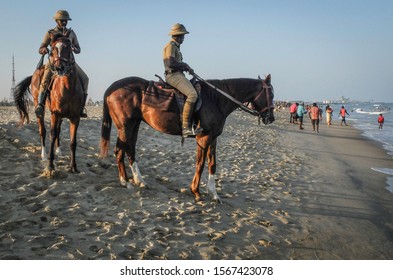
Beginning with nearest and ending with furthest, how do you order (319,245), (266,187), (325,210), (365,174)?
1. (319,245)
2. (325,210)
3. (266,187)
4. (365,174)

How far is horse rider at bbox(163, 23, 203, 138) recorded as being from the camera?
6625 millimetres

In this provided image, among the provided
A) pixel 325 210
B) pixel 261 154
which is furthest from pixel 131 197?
pixel 261 154

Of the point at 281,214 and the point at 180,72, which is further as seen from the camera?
the point at 180,72

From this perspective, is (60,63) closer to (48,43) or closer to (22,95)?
(48,43)

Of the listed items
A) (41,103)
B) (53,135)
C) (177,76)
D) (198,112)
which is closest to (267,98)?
(198,112)

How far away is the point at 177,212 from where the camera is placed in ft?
19.8

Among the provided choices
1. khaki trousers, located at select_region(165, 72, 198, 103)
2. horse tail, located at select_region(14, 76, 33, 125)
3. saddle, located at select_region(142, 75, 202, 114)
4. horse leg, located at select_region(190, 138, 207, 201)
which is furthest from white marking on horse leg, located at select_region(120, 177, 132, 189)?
horse tail, located at select_region(14, 76, 33, 125)

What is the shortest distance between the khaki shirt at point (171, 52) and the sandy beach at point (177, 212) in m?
2.87

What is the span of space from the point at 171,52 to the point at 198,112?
139cm

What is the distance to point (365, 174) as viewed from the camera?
1123 centimetres

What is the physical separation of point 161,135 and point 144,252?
11.0m

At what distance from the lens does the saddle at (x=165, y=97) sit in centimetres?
687

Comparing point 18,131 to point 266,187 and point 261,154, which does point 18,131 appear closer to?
point 266,187

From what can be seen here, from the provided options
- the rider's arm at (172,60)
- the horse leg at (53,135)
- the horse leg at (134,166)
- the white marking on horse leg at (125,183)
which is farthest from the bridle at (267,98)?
the horse leg at (53,135)
